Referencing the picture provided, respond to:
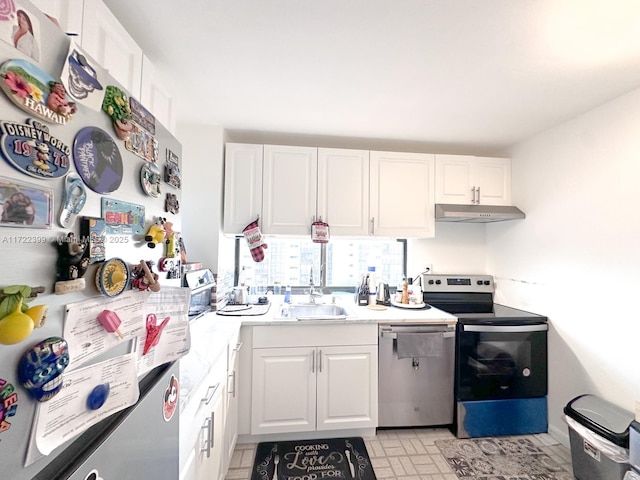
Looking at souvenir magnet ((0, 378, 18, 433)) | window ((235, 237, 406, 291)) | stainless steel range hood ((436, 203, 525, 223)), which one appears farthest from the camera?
window ((235, 237, 406, 291))

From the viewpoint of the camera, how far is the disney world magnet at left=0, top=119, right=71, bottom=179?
0.35 m

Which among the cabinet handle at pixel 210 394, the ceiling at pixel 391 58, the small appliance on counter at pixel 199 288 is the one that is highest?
the ceiling at pixel 391 58

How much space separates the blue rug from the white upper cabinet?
6.65ft

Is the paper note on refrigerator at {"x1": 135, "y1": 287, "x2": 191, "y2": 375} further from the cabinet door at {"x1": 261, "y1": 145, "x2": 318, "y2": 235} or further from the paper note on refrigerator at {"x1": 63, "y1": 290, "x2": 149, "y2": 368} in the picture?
the cabinet door at {"x1": 261, "y1": 145, "x2": 318, "y2": 235}

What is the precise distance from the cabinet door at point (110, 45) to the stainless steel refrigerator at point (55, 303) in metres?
0.50

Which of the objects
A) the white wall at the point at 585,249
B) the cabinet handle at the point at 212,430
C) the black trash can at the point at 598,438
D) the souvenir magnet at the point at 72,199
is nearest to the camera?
the souvenir magnet at the point at 72,199

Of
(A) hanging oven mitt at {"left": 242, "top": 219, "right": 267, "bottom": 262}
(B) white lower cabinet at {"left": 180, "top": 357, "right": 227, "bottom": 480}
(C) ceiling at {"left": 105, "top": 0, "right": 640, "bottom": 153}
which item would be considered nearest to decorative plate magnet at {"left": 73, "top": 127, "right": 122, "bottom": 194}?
(B) white lower cabinet at {"left": 180, "top": 357, "right": 227, "bottom": 480}

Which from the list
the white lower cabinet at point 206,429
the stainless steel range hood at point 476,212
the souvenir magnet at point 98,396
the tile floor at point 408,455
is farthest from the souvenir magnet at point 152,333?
the stainless steel range hood at point 476,212

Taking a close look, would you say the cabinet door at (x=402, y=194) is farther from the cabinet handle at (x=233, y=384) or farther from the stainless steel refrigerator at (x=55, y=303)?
the stainless steel refrigerator at (x=55, y=303)

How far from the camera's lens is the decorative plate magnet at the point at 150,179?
0.66 m

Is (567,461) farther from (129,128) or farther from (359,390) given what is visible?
(129,128)

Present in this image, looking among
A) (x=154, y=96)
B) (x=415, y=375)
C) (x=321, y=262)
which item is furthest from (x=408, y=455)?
(x=154, y=96)

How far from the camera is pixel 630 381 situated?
154 cm

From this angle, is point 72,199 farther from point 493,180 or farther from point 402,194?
point 493,180
